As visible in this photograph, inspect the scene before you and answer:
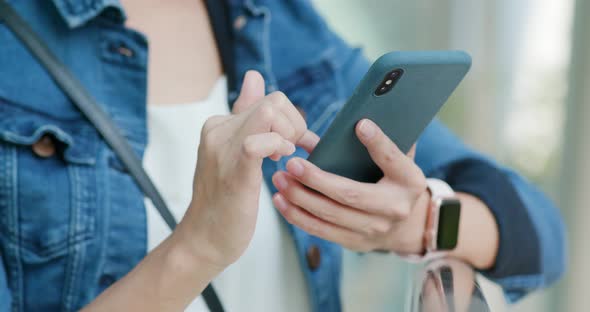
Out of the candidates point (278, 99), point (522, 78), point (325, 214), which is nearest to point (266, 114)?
point (278, 99)

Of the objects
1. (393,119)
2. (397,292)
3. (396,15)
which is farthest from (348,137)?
(396,15)

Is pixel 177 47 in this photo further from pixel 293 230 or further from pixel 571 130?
pixel 571 130

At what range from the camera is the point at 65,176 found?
0.56 metres

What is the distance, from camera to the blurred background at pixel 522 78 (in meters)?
1.23

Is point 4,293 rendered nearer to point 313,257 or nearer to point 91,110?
point 91,110

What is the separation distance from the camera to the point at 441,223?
623mm

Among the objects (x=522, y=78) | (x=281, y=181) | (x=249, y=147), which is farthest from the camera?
(x=522, y=78)

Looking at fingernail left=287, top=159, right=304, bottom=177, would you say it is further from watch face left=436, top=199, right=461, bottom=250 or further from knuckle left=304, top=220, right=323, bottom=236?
watch face left=436, top=199, right=461, bottom=250

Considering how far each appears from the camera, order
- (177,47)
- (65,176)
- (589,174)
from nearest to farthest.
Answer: (65,176), (177,47), (589,174)

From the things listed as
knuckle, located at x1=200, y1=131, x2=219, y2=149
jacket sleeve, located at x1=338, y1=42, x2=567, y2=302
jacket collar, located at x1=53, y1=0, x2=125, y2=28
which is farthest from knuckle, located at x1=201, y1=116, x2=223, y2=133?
jacket sleeve, located at x1=338, y1=42, x2=567, y2=302

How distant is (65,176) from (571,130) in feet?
3.22

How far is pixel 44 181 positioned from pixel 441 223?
350 millimetres

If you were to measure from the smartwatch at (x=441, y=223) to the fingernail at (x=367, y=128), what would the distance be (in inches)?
7.0

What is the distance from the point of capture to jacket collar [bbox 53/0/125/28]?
1.88 ft
